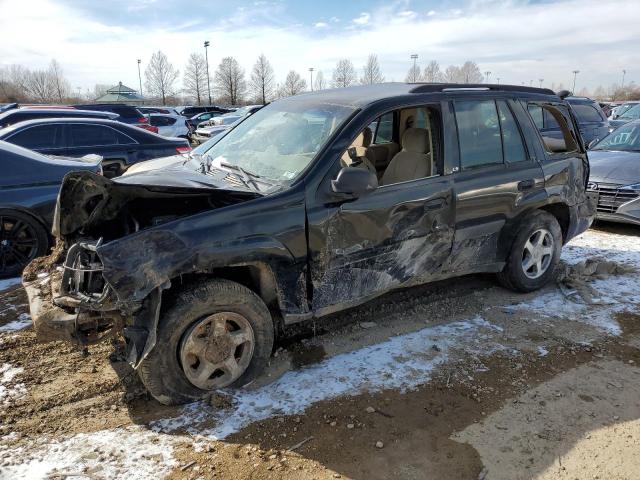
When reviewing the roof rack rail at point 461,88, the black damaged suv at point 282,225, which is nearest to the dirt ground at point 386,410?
the black damaged suv at point 282,225

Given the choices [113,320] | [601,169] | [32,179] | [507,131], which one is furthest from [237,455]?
[601,169]

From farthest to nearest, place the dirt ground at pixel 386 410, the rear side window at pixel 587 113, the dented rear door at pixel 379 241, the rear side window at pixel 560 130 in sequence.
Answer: the rear side window at pixel 587 113 → the rear side window at pixel 560 130 → the dented rear door at pixel 379 241 → the dirt ground at pixel 386 410

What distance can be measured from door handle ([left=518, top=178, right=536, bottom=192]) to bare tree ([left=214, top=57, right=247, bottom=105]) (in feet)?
208

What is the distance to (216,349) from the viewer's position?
321 cm

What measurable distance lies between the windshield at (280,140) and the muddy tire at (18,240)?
246 centimetres

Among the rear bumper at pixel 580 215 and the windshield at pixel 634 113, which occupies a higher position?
the windshield at pixel 634 113

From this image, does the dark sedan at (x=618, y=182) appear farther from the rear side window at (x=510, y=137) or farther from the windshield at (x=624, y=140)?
the rear side window at (x=510, y=137)

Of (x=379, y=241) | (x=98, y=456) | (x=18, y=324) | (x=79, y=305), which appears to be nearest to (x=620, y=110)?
(x=379, y=241)

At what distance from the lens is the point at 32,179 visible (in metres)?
5.53

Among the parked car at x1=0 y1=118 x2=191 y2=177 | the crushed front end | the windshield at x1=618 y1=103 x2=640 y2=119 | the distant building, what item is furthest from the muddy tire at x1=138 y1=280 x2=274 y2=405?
the distant building

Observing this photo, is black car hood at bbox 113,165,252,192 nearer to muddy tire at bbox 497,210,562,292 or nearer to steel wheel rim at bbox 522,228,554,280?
muddy tire at bbox 497,210,562,292

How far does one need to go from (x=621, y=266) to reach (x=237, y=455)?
5.09 m

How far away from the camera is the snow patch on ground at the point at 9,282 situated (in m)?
5.14

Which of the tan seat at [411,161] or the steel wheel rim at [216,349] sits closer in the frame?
the steel wheel rim at [216,349]
